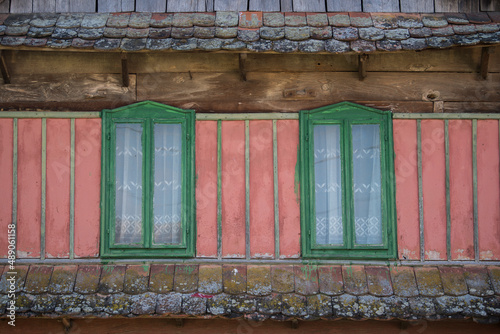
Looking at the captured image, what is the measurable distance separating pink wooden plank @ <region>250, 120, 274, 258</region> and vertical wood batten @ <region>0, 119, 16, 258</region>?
8.99 ft

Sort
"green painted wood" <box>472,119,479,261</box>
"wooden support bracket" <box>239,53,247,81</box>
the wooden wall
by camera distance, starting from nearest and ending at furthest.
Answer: "wooden support bracket" <box>239,53,247,81</box>
"green painted wood" <box>472,119,479,261</box>
the wooden wall

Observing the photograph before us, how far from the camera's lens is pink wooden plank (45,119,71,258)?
258 inches

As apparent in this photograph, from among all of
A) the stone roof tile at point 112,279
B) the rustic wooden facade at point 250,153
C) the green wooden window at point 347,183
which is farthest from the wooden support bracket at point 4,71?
the green wooden window at point 347,183

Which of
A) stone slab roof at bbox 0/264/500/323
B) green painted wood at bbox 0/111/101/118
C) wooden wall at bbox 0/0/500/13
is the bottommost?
stone slab roof at bbox 0/264/500/323

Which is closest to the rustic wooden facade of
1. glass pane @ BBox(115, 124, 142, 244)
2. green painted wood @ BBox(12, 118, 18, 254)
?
green painted wood @ BBox(12, 118, 18, 254)

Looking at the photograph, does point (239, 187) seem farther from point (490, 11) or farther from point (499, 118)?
point (490, 11)

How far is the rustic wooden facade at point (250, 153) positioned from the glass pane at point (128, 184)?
195 mm

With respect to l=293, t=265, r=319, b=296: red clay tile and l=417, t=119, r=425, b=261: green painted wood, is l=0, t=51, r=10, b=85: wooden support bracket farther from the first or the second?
l=417, t=119, r=425, b=261: green painted wood

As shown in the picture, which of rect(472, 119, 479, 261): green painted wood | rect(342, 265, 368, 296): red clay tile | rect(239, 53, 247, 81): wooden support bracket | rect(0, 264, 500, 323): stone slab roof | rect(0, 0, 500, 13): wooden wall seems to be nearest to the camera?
rect(0, 264, 500, 323): stone slab roof

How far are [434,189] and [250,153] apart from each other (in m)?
2.15

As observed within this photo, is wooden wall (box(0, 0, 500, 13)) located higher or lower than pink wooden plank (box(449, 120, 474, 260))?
higher

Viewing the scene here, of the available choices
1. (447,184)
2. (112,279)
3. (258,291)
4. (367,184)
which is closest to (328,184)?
(367,184)

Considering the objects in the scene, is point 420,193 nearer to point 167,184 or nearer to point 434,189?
point 434,189

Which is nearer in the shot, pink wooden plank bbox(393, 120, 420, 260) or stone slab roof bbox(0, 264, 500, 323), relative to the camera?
stone slab roof bbox(0, 264, 500, 323)
